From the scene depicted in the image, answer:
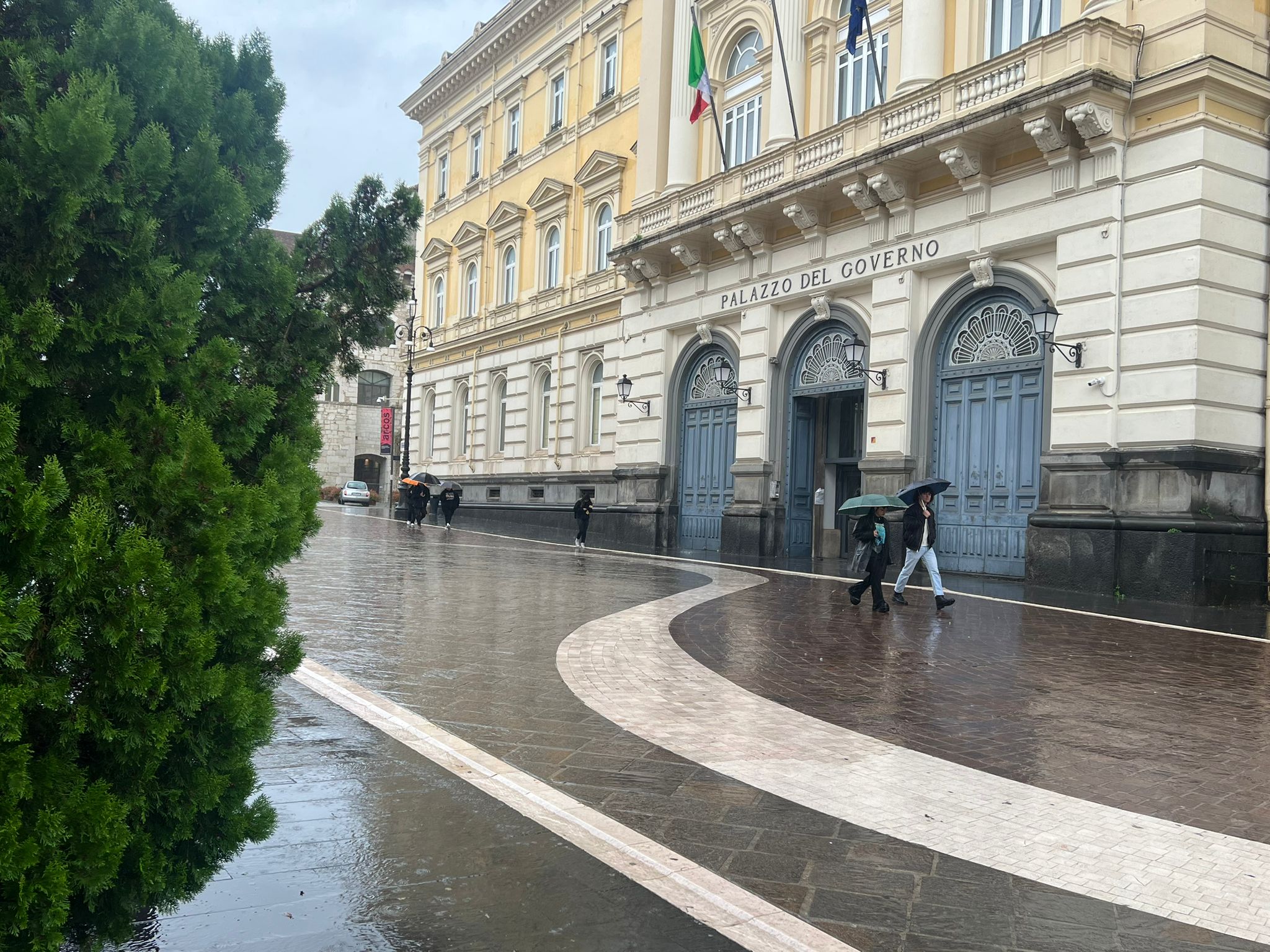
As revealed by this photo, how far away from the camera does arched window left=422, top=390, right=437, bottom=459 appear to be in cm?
4156

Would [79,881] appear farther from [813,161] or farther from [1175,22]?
[813,161]

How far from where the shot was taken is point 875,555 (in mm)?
12977

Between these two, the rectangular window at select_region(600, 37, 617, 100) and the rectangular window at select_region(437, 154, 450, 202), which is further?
the rectangular window at select_region(437, 154, 450, 202)

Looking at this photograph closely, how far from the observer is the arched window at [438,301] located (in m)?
41.0

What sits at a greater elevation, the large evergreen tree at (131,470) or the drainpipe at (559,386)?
the drainpipe at (559,386)

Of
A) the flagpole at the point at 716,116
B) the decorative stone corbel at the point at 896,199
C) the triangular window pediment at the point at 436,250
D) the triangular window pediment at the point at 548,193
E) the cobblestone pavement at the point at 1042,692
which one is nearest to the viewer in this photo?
the cobblestone pavement at the point at 1042,692

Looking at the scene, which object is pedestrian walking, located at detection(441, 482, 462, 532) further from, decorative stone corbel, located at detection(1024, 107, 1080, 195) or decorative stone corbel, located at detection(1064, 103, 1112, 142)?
decorative stone corbel, located at detection(1064, 103, 1112, 142)

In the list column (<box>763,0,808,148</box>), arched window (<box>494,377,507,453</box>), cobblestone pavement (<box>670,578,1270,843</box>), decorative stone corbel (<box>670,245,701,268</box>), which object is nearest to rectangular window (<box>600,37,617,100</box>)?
decorative stone corbel (<box>670,245,701,268</box>)

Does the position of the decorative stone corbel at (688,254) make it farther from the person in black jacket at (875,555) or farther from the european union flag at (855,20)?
the person in black jacket at (875,555)

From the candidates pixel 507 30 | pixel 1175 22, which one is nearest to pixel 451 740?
pixel 1175 22

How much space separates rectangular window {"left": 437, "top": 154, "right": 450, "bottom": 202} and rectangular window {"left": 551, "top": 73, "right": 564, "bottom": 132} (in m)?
8.64

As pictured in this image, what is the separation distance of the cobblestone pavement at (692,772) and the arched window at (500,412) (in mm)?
22698

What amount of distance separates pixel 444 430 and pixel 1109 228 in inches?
1113

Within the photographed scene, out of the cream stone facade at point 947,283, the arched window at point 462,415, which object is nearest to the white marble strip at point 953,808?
the cream stone facade at point 947,283
